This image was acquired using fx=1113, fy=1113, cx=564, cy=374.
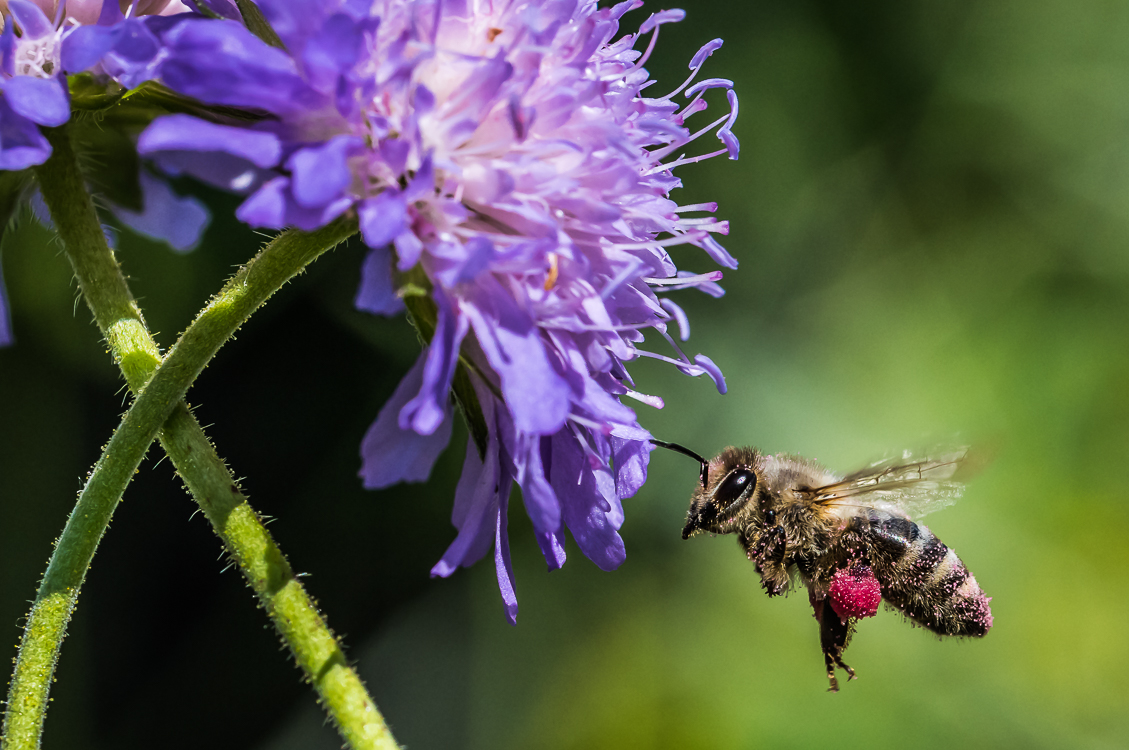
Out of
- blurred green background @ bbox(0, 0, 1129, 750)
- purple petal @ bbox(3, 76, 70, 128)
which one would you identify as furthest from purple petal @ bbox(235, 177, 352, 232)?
blurred green background @ bbox(0, 0, 1129, 750)

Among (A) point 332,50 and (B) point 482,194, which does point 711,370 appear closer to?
(B) point 482,194

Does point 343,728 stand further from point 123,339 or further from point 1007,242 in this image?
point 1007,242

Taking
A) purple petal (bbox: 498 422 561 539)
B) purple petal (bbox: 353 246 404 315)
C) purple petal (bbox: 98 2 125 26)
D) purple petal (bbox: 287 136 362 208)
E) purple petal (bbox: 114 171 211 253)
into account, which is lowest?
purple petal (bbox: 114 171 211 253)

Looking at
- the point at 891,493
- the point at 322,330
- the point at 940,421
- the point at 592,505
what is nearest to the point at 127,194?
the point at 592,505

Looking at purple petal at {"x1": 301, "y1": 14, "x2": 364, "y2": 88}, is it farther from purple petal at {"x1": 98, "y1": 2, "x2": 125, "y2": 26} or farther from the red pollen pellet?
the red pollen pellet

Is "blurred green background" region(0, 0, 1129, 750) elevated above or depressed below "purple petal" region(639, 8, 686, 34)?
below

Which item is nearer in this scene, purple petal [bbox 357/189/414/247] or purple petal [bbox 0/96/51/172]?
purple petal [bbox 357/189/414/247]

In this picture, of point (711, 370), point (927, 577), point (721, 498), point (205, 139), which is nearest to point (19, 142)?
point (205, 139)
